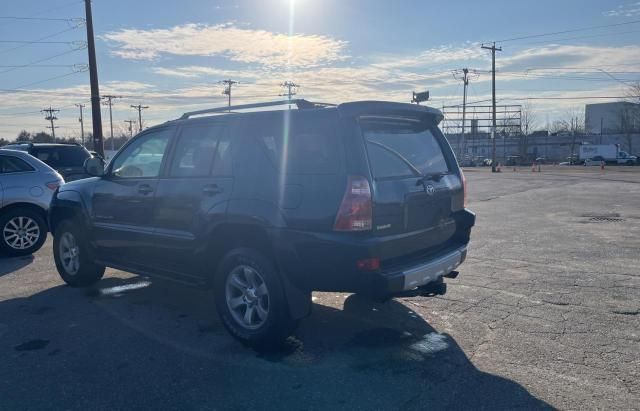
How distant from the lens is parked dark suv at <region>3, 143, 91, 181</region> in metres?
11.4

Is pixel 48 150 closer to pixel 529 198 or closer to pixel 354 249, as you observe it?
pixel 354 249

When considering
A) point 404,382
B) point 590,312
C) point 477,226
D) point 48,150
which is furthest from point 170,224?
point 48,150

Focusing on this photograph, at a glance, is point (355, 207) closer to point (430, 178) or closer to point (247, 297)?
point (430, 178)

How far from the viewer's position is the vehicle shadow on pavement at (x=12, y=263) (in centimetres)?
729

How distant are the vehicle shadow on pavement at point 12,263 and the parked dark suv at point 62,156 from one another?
11.2 feet

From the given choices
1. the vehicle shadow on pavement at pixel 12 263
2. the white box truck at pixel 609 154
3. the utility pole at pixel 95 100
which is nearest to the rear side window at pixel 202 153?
the vehicle shadow on pavement at pixel 12 263

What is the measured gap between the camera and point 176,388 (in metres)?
3.61

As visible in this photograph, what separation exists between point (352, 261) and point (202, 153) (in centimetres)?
192

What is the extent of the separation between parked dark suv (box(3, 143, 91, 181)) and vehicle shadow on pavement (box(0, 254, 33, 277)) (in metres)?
3.40

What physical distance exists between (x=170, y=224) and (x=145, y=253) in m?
0.58

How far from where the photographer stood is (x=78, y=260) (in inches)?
244

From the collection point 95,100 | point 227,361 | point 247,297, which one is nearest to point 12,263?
point 247,297

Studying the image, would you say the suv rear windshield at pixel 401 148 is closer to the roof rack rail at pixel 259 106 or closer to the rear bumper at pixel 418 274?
the roof rack rail at pixel 259 106

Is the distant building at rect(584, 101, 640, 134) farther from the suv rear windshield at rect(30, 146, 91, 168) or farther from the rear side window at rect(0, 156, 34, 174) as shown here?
the rear side window at rect(0, 156, 34, 174)
